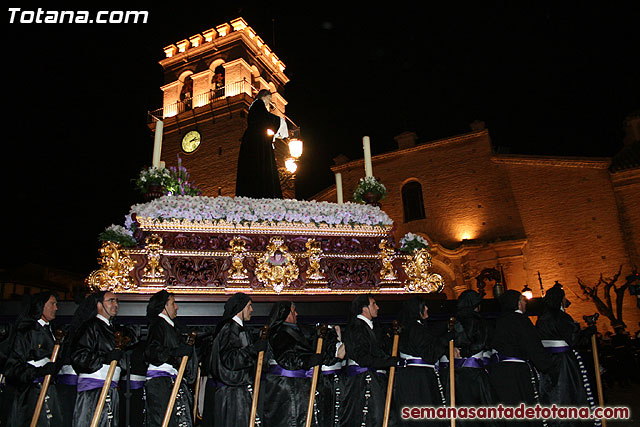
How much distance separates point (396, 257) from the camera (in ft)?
22.7

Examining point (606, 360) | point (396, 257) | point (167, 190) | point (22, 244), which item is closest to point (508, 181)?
point (606, 360)

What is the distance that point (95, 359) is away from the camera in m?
4.39

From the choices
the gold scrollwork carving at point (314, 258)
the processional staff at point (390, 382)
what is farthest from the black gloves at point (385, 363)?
the gold scrollwork carving at point (314, 258)

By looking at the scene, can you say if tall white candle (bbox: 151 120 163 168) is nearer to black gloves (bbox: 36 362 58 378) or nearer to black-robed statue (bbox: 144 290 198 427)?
black-robed statue (bbox: 144 290 198 427)

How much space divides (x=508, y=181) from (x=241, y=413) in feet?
68.3

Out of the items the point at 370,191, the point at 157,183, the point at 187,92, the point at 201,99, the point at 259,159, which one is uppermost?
the point at 187,92

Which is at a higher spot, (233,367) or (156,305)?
(156,305)

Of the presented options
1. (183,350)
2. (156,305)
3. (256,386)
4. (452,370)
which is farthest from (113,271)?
(452,370)

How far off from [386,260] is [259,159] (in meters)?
3.14

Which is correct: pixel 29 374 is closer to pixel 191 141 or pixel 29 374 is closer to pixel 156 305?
pixel 156 305

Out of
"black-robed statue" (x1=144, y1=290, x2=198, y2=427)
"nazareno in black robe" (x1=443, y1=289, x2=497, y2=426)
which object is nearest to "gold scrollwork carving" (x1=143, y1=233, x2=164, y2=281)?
"black-robed statue" (x1=144, y1=290, x2=198, y2=427)

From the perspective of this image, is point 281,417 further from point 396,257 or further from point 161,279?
point 396,257

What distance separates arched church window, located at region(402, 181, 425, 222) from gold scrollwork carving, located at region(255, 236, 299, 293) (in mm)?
18383

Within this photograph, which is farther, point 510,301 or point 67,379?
point 510,301
